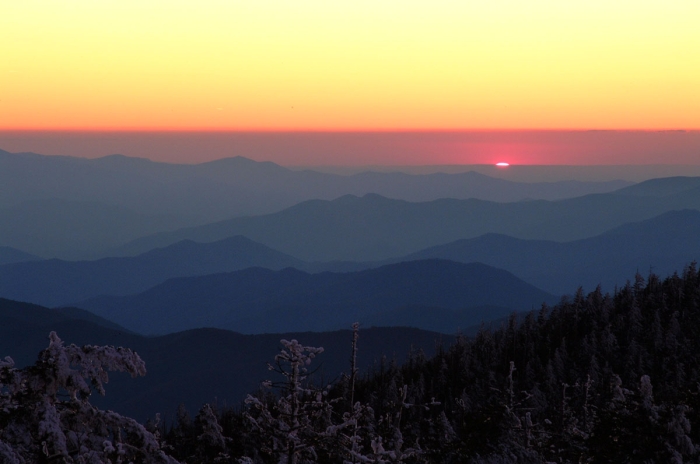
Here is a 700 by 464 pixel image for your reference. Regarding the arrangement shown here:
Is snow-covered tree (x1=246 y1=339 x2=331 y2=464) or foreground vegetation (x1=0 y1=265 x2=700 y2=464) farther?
snow-covered tree (x1=246 y1=339 x2=331 y2=464)

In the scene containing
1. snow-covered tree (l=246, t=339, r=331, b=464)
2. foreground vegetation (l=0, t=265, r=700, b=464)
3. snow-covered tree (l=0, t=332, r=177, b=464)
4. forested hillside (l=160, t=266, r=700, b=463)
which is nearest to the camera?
snow-covered tree (l=0, t=332, r=177, b=464)

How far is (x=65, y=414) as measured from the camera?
11180 mm

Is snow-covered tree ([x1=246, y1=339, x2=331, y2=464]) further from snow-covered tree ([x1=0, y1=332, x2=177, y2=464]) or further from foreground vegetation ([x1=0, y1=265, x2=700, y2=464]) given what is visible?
snow-covered tree ([x1=0, y1=332, x2=177, y2=464])

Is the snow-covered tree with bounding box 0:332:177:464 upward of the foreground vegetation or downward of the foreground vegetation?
upward

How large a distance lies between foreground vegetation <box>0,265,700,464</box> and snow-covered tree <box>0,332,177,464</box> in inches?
1.0

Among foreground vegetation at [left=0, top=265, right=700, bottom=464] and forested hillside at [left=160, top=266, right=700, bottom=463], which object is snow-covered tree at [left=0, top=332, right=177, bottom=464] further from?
forested hillside at [left=160, top=266, right=700, bottom=463]

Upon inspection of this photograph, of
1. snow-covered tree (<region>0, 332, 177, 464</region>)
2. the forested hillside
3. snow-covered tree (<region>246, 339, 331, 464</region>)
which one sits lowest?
the forested hillside

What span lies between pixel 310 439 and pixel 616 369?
116678mm

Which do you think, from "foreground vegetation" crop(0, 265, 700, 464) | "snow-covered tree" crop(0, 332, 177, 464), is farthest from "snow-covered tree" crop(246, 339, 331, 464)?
"snow-covered tree" crop(0, 332, 177, 464)

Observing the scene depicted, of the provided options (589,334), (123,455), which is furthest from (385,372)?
(123,455)

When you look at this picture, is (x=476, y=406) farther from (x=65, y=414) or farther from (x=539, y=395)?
(x=65, y=414)

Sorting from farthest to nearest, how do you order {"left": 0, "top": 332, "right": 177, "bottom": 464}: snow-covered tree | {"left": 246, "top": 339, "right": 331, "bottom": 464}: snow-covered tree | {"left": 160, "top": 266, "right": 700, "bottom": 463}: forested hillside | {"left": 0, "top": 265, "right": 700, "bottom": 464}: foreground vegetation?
1. {"left": 160, "top": 266, "right": 700, "bottom": 463}: forested hillside
2. {"left": 246, "top": 339, "right": 331, "bottom": 464}: snow-covered tree
3. {"left": 0, "top": 265, "right": 700, "bottom": 464}: foreground vegetation
4. {"left": 0, "top": 332, "right": 177, "bottom": 464}: snow-covered tree

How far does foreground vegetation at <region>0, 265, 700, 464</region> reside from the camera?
11.0 m

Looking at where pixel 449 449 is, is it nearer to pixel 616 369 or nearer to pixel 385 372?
pixel 616 369
